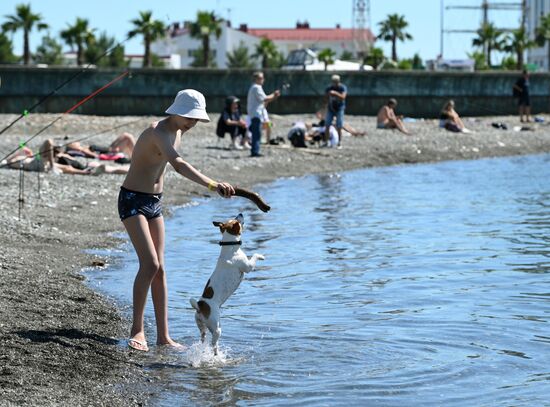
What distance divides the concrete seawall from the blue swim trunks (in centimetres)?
2515

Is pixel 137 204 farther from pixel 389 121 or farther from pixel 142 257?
pixel 389 121

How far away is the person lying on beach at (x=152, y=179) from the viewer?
7531 mm

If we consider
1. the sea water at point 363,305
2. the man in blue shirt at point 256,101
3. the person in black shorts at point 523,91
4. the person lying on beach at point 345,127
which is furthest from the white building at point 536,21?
the sea water at point 363,305

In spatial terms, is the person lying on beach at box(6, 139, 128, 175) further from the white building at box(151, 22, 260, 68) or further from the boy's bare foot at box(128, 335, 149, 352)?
the white building at box(151, 22, 260, 68)

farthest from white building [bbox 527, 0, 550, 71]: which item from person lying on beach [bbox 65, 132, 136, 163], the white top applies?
person lying on beach [bbox 65, 132, 136, 163]

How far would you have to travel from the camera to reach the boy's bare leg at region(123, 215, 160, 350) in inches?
300

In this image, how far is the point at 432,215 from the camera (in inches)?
696

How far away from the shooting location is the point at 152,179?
25.1 ft

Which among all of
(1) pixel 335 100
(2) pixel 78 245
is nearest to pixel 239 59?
(1) pixel 335 100

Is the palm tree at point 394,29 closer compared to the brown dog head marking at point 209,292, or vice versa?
the brown dog head marking at point 209,292

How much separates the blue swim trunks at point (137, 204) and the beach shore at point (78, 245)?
2.92 feet

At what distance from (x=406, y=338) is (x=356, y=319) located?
79 centimetres

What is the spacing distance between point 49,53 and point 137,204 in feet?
283

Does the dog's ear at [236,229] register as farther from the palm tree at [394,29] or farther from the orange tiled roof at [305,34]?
the orange tiled roof at [305,34]
